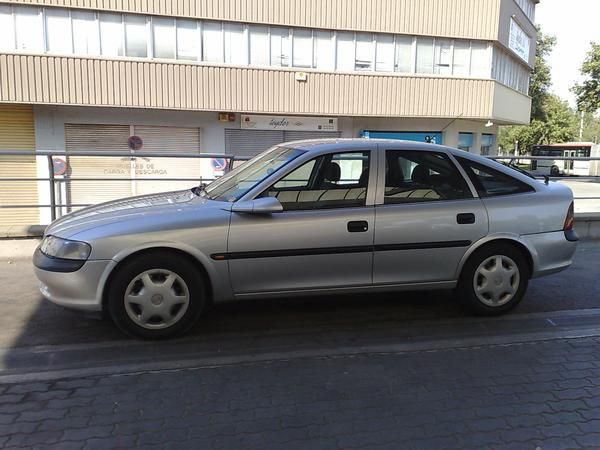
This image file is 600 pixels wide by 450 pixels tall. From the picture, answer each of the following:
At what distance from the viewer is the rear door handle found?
14.4ft

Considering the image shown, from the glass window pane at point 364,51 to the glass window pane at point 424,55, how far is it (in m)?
1.92

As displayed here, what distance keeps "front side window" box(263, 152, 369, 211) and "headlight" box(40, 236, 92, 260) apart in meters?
1.37

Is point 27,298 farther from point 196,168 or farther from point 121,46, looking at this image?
point 121,46

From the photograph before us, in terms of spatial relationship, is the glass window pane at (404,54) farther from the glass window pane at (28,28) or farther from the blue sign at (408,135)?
the glass window pane at (28,28)

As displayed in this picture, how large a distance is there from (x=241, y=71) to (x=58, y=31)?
5.88 metres

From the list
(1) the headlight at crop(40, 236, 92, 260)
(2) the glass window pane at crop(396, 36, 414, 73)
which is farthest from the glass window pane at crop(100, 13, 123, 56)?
(1) the headlight at crop(40, 236, 92, 260)

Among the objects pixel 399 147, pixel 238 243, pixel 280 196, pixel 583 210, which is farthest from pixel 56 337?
pixel 583 210

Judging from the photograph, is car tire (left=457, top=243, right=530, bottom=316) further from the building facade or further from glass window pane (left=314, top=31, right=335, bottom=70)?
glass window pane (left=314, top=31, right=335, bottom=70)

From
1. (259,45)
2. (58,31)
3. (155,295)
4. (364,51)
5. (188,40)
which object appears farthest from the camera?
(364,51)

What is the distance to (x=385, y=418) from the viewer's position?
9.77ft

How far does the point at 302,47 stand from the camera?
18938mm

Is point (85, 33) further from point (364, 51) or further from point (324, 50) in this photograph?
point (364, 51)

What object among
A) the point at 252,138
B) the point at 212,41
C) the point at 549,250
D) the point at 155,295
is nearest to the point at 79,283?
the point at 155,295

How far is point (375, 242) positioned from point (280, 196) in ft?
2.76
